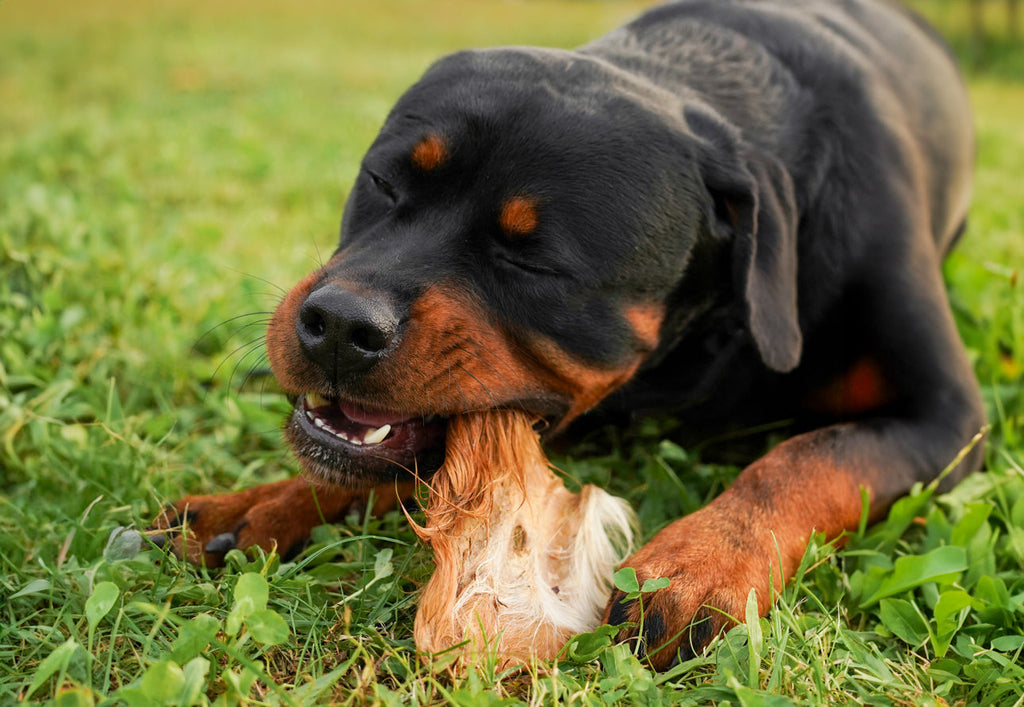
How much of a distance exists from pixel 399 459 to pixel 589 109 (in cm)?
98

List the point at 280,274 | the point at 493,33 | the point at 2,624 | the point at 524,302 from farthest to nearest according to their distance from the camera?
the point at 493,33, the point at 280,274, the point at 524,302, the point at 2,624

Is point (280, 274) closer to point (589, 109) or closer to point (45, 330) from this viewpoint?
point (45, 330)

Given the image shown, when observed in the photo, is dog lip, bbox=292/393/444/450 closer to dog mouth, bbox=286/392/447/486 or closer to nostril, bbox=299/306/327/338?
dog mouth, bbox=286/392/447/486

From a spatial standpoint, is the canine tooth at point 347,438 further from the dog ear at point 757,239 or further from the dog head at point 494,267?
the dog ear at point 757,239

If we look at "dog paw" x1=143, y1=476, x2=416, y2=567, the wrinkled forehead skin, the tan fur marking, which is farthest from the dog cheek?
the tan fur marking

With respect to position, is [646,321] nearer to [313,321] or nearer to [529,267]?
[529,267]

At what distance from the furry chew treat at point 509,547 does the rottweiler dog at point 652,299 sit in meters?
0.09

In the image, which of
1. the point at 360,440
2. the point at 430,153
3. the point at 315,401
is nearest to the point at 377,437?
the point at 360,440

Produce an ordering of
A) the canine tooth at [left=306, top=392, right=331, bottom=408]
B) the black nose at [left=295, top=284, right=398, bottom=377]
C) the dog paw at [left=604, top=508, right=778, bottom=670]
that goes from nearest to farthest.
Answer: the dog paw at [left=604, top=508, right=778, bottom=670]
the black nose at [left=295, top=284, right=398, bottom=377]
the canine tooth at [left=306, top=392, right=331, bottom=408]

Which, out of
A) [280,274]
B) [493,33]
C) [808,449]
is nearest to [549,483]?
[808,449]

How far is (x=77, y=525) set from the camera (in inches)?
80.5

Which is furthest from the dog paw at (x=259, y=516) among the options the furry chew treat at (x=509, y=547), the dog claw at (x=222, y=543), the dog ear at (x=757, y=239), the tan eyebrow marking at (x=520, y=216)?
the dog ear at (x=757, y=239)

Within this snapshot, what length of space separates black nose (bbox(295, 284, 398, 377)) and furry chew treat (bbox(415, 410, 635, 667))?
10.3 inches

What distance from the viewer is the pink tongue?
215 cm
